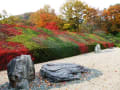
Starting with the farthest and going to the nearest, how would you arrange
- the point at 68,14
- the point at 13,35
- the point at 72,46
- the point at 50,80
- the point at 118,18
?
the point at 118,18
the point at 68,14
the point at 72,46
the point at 13,35
the point at 50,80

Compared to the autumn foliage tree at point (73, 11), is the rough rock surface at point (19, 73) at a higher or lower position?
lower

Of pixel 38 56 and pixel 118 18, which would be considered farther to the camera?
pixel 118 18

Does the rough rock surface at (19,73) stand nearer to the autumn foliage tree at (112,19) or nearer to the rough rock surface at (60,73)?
the rough rock surface at (60,73)

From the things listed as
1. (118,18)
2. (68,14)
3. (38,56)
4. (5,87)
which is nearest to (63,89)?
(5,87)

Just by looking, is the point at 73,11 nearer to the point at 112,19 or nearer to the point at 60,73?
the point at 112,19

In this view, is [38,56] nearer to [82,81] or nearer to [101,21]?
[82,81]

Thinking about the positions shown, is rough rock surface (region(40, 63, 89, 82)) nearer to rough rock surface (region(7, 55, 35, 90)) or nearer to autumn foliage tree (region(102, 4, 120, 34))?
rough rock surface (region(7, 55, 35, 90))

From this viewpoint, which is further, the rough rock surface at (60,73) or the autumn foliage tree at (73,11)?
the autumn foliage tree at (73,11)

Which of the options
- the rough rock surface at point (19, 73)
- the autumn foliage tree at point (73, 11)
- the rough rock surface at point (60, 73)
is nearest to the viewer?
the rough rock surface at point (19, 73)

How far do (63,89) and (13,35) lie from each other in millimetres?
6541

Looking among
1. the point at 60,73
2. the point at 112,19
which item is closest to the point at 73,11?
the point at 112,19

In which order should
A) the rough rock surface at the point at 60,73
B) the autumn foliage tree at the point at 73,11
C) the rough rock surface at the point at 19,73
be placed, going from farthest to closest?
the autumn foliage tree at the point at 73,11 < the rough rock surface at the point at 60,73 < the rough rock surface at the point at 19,73

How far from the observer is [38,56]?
7.12m

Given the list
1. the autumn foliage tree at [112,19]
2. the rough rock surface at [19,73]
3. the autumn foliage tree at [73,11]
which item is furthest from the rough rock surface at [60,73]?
the autumn foliage tree at [112,19]
